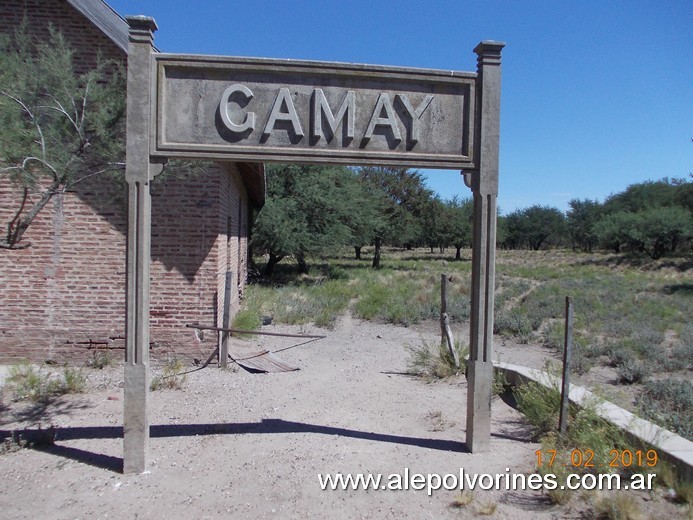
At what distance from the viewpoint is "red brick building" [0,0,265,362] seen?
809cm

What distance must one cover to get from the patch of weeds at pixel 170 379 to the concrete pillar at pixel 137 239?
268 centimetres

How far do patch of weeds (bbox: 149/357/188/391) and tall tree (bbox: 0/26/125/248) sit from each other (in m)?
2.98

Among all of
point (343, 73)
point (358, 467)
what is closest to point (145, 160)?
point (343, 73)

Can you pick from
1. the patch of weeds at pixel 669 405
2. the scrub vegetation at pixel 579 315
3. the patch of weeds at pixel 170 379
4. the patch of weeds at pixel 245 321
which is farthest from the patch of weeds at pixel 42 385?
the patch of weeds at pixel 669 405

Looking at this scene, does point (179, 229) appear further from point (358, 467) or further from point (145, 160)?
point (358, 467)

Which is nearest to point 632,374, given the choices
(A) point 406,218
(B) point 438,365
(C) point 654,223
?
(B) point 438,365

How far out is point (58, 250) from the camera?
8.14 meters

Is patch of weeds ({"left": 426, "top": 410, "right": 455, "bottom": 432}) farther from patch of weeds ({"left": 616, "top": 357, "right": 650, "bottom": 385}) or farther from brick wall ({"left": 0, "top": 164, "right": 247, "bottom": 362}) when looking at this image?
brick wall ({"left": 0, "top": 164, "right": 247, "bottom": 362})

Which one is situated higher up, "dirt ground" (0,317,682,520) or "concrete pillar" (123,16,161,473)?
"concrete pillar" (123,16,161,473)

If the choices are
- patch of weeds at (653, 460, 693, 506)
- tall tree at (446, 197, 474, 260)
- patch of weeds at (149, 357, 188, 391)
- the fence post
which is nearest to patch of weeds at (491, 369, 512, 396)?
the fence post

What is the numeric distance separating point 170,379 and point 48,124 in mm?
3837

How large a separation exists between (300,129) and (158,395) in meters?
4.32

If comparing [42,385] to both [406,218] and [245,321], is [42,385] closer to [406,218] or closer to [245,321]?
[245,321]

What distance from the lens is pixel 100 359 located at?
8141 mm
